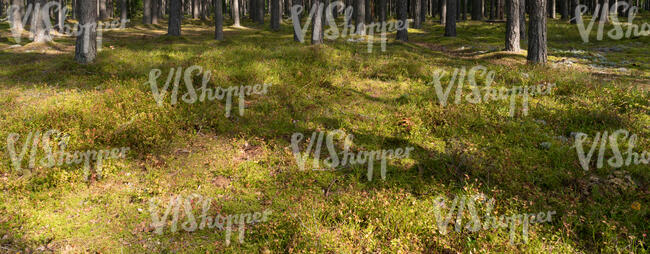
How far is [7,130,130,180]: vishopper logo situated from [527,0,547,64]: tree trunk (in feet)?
45.9

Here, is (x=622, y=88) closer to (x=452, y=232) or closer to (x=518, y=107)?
(x=518, y=107)

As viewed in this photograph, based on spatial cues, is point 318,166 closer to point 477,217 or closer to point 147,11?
point 477,217

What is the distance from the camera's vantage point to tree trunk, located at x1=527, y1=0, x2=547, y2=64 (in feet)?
41.5

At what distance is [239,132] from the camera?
7.66 meters

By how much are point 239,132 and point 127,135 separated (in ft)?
7.43

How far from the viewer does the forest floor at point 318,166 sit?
15.2ft

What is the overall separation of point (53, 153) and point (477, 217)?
740 centimetres

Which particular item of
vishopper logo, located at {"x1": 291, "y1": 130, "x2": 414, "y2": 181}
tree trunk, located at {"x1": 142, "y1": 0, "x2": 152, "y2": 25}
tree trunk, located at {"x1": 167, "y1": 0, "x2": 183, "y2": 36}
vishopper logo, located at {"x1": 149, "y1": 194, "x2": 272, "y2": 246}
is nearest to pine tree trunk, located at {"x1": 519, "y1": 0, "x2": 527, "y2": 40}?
vishopper logo, located at {"x1": 291, "y1": 130, "x2": 414, "y2": 181}

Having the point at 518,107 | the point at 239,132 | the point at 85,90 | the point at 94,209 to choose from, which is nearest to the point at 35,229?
the point at 94,209

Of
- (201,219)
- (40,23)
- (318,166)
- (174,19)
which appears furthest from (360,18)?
(201,219)

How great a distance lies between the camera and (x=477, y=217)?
4.88 m

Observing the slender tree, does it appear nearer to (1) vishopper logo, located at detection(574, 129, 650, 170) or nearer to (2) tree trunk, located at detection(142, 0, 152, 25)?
(2) tree trunk, located at detection(142, 0, 152, 25)

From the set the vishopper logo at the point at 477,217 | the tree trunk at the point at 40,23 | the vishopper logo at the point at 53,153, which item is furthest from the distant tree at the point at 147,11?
the vishopper logo at the point at 477,217

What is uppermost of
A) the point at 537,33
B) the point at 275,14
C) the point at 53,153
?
the point at 275,14
